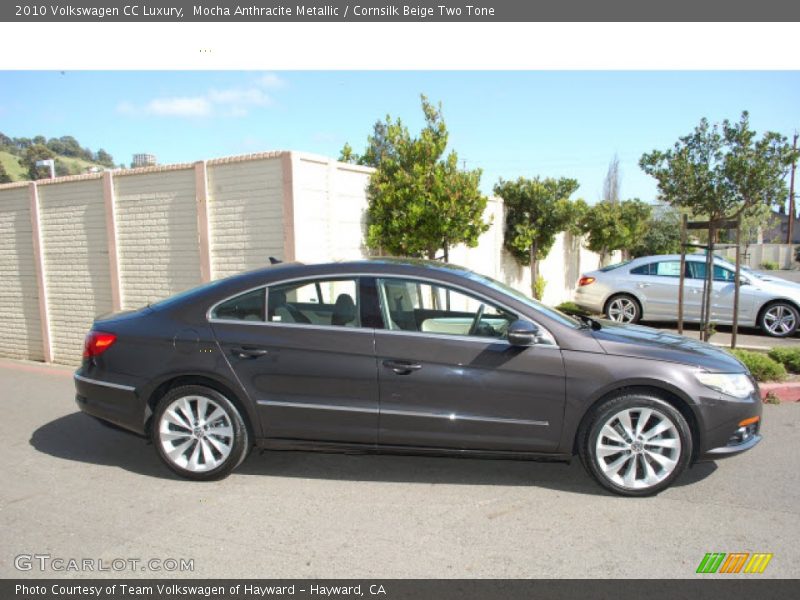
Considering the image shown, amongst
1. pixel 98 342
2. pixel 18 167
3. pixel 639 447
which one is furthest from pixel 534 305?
pixel 18 167

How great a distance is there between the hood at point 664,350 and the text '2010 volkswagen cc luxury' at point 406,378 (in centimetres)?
1

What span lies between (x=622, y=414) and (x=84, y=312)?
928 cm

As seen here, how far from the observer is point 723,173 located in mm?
8203

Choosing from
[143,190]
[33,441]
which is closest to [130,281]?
[143,190]

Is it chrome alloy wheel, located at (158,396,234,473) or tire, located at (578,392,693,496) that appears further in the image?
→ chrome alloy wheel, located at (158,396,234,473)

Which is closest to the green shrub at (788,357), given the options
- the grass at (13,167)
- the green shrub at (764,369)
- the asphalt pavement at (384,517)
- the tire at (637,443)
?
the green shrub at (764,369)

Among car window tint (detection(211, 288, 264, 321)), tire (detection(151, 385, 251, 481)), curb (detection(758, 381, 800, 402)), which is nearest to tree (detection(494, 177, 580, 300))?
curb (detection(758, 381, 800, 402))

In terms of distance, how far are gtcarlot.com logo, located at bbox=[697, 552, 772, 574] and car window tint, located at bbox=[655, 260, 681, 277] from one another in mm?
Answer: 8663

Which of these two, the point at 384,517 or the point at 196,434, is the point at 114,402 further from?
the point at 384,517

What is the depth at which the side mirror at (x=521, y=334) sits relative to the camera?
12.7ft

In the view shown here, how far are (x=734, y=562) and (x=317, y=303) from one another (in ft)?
10.3

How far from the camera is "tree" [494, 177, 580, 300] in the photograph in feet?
42.1

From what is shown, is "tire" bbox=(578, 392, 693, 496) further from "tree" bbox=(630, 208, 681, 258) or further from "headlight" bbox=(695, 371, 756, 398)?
"tree" bbox=(630, 208, 681, 258)

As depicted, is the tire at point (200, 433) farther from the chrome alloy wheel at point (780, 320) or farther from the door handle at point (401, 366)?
the chrome alloy wheel at point (780, 320)
